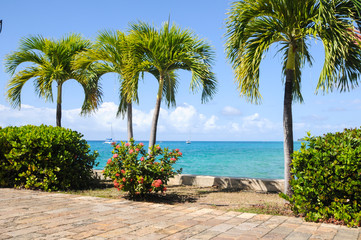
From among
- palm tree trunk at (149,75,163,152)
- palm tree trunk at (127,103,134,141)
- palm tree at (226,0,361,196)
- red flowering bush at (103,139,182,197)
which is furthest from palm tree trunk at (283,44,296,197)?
palm tree trunk at (127,103,134,141)

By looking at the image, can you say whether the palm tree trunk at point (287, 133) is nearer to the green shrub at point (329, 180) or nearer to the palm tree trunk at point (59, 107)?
the green shrub at point (329, 180)

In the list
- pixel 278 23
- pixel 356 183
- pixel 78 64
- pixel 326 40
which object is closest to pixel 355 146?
pixel 356 183

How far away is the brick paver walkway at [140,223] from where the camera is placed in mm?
3949

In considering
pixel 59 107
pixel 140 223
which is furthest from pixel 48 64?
pixel 140 223

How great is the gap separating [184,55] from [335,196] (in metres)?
5.33

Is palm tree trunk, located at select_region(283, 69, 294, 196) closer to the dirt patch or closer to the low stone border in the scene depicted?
the dirt patch

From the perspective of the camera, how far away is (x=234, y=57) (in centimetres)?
736

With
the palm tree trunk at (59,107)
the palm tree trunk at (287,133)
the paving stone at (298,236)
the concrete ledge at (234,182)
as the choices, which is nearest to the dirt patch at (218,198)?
the concrete ledge at (234,182)

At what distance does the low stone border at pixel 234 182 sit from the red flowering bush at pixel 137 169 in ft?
7.05

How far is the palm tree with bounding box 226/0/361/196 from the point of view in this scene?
6.10m

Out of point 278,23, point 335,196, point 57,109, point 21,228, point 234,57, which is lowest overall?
point 21,228

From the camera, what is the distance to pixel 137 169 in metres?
6.54

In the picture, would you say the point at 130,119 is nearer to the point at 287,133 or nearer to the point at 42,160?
the point at 42,160

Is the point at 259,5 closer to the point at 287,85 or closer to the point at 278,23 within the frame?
the point at 278,23
